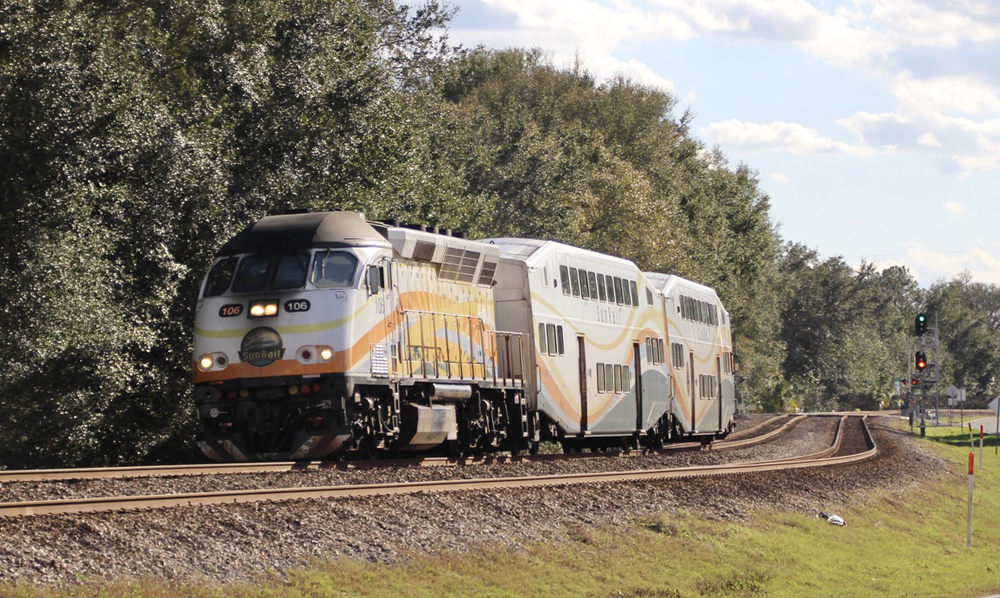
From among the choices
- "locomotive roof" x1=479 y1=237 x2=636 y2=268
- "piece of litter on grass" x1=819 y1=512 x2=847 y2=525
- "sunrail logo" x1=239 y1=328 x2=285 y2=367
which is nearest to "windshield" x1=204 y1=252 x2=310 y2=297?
"sunrail logo" x1=239 y1=328 x2=285 y2=367

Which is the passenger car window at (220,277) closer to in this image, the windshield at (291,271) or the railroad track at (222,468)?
the windshield at (291,271)

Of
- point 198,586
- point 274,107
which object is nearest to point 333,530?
point 198,586

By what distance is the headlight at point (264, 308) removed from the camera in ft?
64.8

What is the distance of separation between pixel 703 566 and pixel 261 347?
7.86m

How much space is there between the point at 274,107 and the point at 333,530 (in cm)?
2031

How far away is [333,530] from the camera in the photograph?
14.0 meters

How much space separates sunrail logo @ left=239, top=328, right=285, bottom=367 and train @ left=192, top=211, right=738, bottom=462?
0.9 inches

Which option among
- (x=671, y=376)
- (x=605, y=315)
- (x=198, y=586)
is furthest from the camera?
(x=671, y=376)

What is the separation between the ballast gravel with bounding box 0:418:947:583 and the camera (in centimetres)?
1139

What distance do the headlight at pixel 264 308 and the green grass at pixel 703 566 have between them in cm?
609

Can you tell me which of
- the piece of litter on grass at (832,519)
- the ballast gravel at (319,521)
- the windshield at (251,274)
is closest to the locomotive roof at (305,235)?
the windshield at (251,274)

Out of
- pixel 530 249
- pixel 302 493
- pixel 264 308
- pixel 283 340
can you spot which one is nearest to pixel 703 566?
pixel 302 493

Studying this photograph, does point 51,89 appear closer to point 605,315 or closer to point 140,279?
point 140,279

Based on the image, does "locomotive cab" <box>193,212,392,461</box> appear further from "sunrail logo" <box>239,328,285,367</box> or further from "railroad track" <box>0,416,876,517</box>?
"railroad track" <box>0,416,876,517</box>
